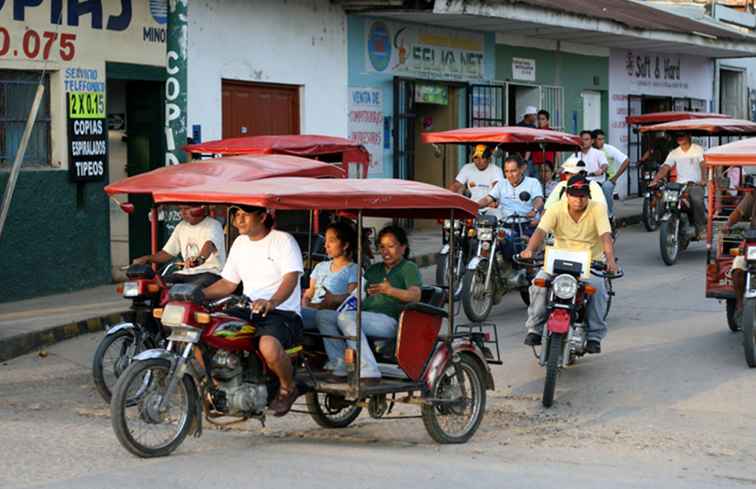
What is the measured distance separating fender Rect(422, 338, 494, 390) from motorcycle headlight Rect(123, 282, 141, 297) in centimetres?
249

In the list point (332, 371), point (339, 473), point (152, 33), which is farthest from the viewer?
point (152, 33)

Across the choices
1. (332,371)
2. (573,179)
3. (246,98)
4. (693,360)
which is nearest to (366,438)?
(332,371)

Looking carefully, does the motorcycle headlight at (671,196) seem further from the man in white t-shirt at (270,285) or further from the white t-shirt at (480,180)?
the man in white t-shirt at (270,285)

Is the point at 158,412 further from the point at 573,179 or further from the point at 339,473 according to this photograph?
the point at 573,179

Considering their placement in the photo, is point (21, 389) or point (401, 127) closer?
point (21, 389)

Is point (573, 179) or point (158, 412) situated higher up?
point (573, 179)

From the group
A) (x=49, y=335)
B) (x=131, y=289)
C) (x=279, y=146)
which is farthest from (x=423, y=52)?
(x=131, y=289)

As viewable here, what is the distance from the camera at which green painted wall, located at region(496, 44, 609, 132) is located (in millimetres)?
24875

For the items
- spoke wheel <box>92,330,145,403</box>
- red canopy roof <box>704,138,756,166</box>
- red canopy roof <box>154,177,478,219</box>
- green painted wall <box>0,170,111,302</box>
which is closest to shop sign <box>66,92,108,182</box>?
green painted wall <box>0,170,111,302</box>

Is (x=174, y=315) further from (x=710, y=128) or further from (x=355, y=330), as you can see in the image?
(x=710, y=128)

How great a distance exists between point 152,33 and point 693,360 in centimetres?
780

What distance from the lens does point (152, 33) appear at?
1609 centimetres

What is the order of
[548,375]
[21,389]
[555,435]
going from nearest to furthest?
[555,435]
[548,375]
[21,389]

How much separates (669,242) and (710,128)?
2405 mm
